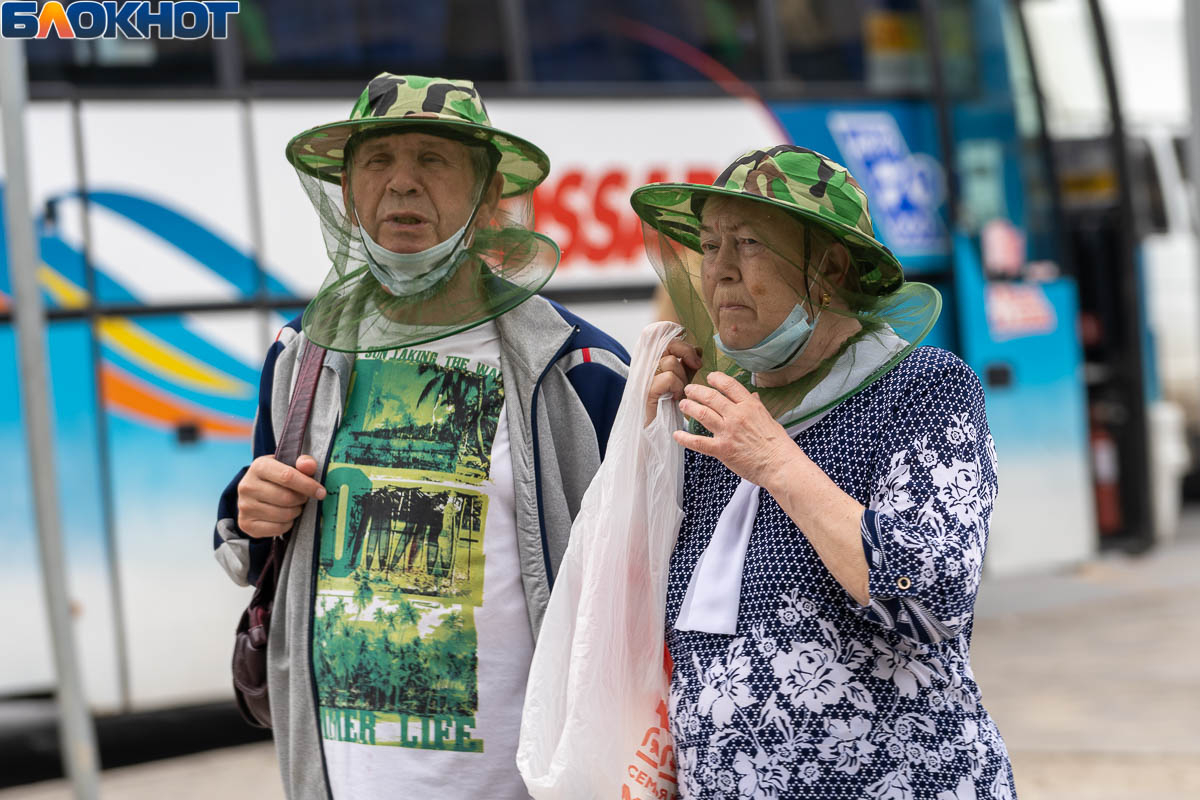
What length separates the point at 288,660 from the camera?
7.82 feet

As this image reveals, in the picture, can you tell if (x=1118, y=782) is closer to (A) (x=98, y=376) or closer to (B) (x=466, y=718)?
(B) (x=466, y=718)

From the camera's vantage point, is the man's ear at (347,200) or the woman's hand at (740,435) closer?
the woman's hand at (740,435)

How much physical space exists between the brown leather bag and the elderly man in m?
0.03

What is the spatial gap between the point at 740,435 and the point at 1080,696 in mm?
4929

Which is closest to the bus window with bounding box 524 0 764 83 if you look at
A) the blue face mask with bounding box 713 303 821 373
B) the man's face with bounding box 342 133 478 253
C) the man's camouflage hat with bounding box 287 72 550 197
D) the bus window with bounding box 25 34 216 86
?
the bus window with bounding box 25 34 216 86

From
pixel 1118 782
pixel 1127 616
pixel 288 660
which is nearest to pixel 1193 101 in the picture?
pixel 1118 782

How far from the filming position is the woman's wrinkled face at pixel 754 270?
201 centimetres

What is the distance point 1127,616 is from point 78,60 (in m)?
6.00

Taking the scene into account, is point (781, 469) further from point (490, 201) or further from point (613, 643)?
point (490, 201)

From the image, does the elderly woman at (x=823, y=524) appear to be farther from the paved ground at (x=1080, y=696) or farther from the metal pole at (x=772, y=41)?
the metal pole at (x=772, y=41)

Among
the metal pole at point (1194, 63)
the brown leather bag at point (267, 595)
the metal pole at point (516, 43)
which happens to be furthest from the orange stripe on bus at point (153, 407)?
the metal pole at point (1194, 63)

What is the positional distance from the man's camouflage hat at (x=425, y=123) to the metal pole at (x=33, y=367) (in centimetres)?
191

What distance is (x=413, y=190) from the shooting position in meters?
2.29

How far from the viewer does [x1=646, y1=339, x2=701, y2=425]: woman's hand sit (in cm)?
220
